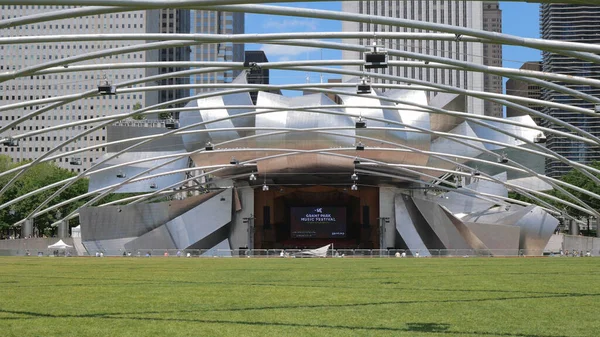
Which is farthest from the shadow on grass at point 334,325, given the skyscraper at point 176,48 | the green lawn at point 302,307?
the skyscraper at point 176,48

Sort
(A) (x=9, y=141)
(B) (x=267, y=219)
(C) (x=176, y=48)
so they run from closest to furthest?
1. (A) (x=9, y=141)
2. (B) (x=267, y=219)
3. (C) (x=176, y=48)

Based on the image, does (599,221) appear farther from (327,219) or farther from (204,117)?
(204,117)

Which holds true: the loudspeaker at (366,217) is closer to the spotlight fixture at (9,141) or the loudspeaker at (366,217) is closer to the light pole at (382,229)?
the light pole at (382,229)

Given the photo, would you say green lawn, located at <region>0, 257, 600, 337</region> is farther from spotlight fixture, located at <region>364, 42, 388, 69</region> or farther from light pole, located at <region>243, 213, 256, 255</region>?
light pole, located at <region>243, 213, 256, 255</region>

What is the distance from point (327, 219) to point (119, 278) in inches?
1875

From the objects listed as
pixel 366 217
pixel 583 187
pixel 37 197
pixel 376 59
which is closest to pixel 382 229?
pixel 366 217

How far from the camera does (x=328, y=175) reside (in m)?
66.3

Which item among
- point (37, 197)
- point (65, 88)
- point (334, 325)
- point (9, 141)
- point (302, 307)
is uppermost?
point (65, 88)

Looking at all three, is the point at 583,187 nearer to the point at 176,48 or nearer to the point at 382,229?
the point at 382,229

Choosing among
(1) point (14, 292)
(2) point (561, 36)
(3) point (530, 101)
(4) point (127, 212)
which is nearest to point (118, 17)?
(2) point (561, 36)

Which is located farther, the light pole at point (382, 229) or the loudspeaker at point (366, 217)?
the loudspeaker at point (366, 217)

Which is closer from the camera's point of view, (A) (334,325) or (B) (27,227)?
(A) (334,325)

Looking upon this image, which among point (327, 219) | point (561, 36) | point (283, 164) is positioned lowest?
point (327, 219)

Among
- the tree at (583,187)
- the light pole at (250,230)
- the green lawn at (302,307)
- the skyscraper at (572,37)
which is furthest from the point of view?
the skyscraper at (572,37)
